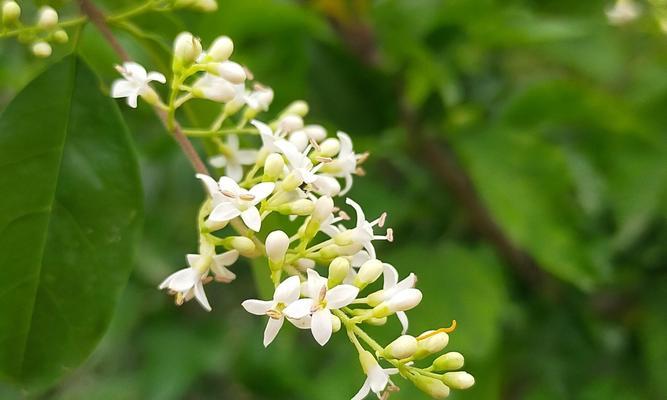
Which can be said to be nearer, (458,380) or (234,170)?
(458,380)

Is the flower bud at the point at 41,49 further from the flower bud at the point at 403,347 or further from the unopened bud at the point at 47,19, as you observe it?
the flower bud at the point at 403,347

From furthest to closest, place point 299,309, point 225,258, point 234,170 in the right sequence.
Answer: point 234,170 < point 225,258 < point 299,309

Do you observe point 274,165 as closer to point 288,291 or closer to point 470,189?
point 288,291

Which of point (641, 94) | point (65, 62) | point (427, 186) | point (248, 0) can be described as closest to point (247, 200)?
point (65, 62)

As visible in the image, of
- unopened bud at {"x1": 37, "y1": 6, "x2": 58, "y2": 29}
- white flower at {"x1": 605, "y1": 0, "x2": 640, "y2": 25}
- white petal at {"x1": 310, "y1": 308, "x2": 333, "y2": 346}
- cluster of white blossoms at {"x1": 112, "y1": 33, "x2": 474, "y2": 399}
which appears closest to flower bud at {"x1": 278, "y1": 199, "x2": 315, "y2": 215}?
cluster of white blossoms at {"x1": 112, "y1": 33, "x2": 474, "y2": 399}

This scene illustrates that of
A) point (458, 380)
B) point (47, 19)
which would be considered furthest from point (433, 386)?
point (47, 19)

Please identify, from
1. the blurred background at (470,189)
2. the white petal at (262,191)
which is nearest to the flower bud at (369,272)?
the white petal at (262,191)

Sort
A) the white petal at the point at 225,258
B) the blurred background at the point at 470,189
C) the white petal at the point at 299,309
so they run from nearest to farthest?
the white petal at the point at 299,309, the white petal at the point at 225,258, the blurred background at the point at 470,189
